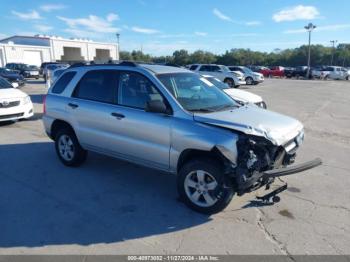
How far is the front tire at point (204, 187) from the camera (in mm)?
3986

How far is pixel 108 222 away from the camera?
3990 millimetres

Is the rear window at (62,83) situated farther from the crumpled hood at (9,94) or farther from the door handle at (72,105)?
the crumpled hood at (9,94)

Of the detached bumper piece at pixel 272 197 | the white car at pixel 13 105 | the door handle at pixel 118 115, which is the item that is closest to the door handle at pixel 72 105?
the door handle at pixel 118 115

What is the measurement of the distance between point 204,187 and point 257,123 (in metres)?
1.06

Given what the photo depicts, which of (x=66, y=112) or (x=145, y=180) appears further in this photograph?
(x=66, y=112)

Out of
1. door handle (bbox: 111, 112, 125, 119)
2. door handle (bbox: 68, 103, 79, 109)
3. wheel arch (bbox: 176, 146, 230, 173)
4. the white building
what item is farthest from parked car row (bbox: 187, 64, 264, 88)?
the white building

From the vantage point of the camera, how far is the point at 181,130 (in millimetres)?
4176

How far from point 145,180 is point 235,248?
2.24 m

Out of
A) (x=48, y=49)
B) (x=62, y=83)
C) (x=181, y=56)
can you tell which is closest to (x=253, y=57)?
(x=181, y=56)

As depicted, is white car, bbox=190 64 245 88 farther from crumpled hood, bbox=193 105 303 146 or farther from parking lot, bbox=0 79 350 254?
crumpled hood, bbox=193 105 303 146

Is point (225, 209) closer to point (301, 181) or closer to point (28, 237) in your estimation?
point (301, 181)

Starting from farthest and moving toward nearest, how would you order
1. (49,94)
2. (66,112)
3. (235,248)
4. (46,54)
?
(46,54), (49,94), (66,112), (235,248)

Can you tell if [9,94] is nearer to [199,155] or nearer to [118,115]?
[118,115]

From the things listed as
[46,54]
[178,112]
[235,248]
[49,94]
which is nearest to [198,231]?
[235,248]
